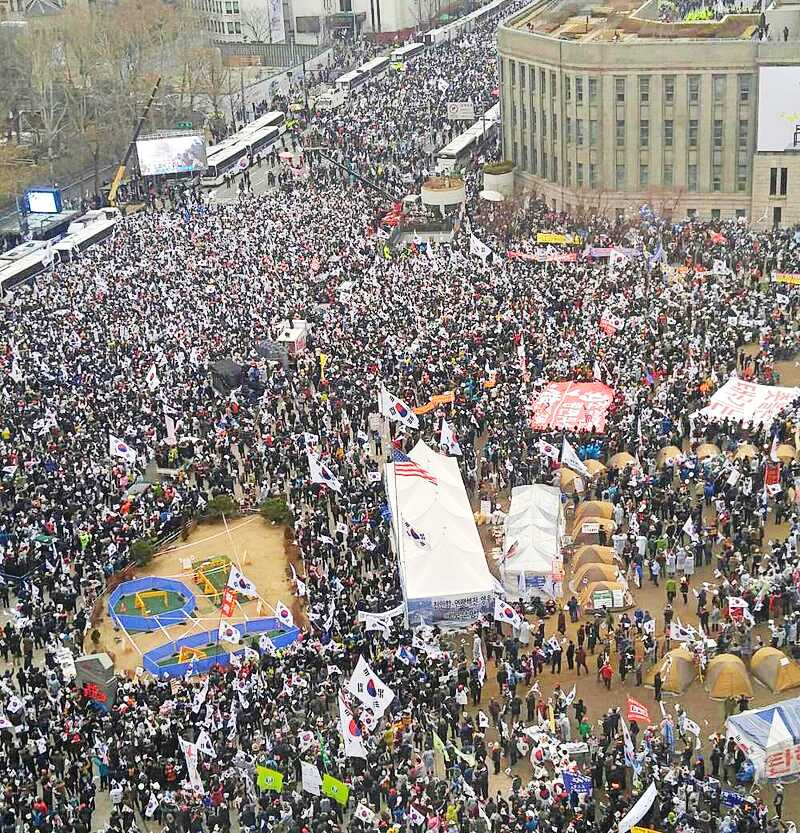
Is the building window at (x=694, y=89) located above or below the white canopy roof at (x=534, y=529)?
above

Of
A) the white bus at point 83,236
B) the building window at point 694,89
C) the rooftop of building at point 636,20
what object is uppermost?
the rooftop of building at point 636,20

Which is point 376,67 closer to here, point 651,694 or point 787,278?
point 787,278

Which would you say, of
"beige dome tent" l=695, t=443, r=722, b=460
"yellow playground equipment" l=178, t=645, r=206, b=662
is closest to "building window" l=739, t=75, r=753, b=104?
"beige dome tent" l=695, t=443, r=722, b=460

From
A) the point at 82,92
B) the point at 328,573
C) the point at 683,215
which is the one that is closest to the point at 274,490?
the point at 328,573

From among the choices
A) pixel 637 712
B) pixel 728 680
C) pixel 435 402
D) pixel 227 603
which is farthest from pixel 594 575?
pixel 435 402

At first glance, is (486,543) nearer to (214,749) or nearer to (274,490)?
(274,490)

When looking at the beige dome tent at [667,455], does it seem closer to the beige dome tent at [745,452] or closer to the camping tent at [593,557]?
the beige dome tent at [745,452]

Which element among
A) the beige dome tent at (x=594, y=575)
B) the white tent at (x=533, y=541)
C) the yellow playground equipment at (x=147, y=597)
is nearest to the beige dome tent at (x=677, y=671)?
the beige dome tent at (x=594, y=575)
